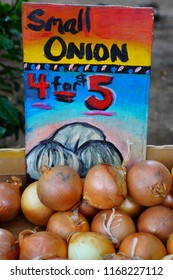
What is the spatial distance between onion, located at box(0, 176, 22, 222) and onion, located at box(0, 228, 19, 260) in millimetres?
123

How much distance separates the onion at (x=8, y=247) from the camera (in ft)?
3.39

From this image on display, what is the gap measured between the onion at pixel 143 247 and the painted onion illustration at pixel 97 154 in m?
0.30

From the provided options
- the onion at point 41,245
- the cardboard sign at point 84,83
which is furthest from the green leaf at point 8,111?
the onion at point 41,245

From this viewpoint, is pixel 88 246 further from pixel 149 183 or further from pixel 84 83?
pixel 84 83

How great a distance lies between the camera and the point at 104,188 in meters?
1.13

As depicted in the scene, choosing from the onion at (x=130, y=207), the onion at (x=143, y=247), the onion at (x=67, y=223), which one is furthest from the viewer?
the onion at (x=130, y=207)

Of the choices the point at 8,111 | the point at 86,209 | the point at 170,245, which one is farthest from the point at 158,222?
the point at 8,111

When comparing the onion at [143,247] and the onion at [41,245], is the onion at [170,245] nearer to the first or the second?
the onion at [143,247]

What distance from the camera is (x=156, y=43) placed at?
560 cm

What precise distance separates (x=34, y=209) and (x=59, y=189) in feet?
0.41
